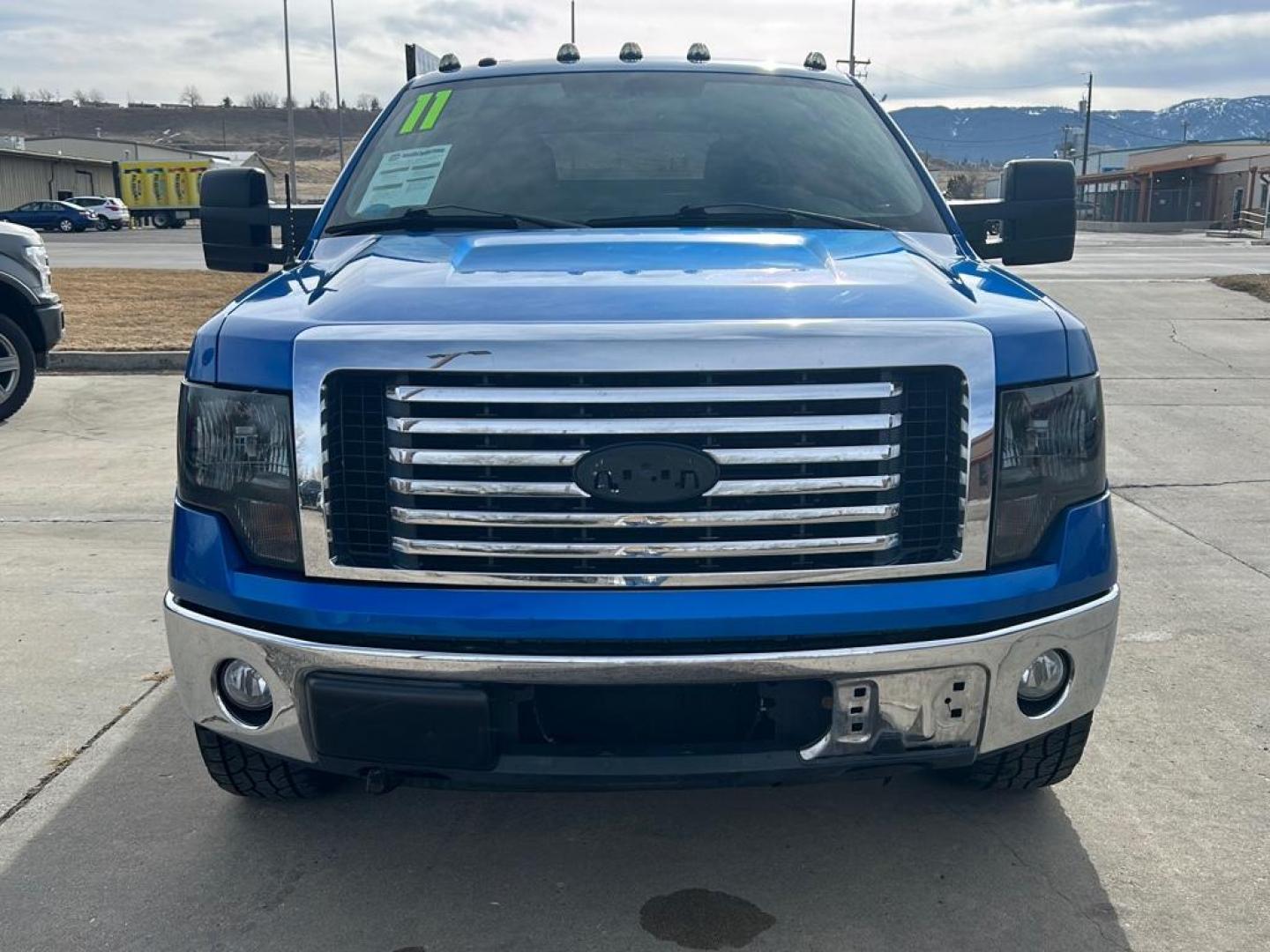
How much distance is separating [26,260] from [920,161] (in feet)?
22.2

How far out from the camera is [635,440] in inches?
90.4

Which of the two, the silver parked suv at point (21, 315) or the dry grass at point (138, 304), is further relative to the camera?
the dry grass at point (138, 304)

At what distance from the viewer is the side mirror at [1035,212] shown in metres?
3.91

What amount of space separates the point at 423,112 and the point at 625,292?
1.96 meters

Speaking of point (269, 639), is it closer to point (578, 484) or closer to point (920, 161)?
point (578, 484)

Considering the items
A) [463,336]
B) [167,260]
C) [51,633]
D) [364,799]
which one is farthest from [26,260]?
[167,260]

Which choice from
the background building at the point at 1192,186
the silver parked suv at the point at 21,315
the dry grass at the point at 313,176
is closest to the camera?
the silver parked suv at the point at 21,315

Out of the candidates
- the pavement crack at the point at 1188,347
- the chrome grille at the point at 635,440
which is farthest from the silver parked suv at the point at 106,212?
the chrome grille at the point at 635,440

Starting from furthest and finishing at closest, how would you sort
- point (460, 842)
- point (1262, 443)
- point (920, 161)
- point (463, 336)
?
1. point (1262, 443)
2. point (920, 161)
3. point (460, 842)
4. point (463, 336)

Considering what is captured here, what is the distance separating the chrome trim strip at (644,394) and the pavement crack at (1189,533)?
3.50m

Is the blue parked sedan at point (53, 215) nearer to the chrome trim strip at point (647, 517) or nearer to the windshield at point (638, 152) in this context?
the windshield at point (638, 152)

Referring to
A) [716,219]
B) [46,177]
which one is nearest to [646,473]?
[716,219]

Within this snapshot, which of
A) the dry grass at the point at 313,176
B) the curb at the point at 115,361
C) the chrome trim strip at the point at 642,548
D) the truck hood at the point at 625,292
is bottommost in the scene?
the curb at the point at 115,361

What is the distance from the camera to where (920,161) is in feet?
12.6
